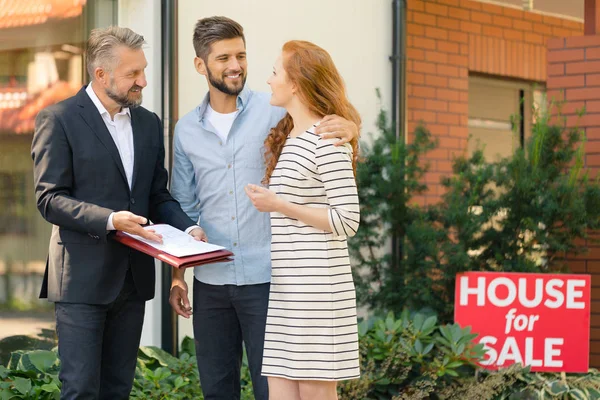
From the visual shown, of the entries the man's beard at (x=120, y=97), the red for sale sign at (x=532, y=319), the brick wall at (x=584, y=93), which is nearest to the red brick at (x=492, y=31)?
the brick wall at (x=584, y=93)

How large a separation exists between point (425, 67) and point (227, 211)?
13.0ft

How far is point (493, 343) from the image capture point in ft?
17.3

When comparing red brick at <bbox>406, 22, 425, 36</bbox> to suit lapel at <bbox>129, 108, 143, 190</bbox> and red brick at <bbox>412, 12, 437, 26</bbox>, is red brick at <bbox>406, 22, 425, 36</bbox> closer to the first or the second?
red brick at <bbox>412, 12, 437, 26</bbox>

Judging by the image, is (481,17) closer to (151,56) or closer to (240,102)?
(151,56)

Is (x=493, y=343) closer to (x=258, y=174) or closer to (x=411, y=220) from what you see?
(x=411, y=220)

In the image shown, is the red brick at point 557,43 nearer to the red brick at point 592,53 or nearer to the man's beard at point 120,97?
the red brick at point 592,53

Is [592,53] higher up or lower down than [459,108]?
Result: higher up

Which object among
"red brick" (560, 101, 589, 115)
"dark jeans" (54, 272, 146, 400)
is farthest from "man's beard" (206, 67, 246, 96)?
"red brick" (560, 101, 589, 115)

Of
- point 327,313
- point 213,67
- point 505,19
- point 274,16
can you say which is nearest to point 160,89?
point 274,16

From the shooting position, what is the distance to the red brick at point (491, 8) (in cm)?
767

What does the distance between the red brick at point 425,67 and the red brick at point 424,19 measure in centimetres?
29

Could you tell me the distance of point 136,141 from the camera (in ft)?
11.3

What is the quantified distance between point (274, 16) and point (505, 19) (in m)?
2.51

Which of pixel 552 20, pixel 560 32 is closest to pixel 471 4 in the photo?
pixel 552 20
